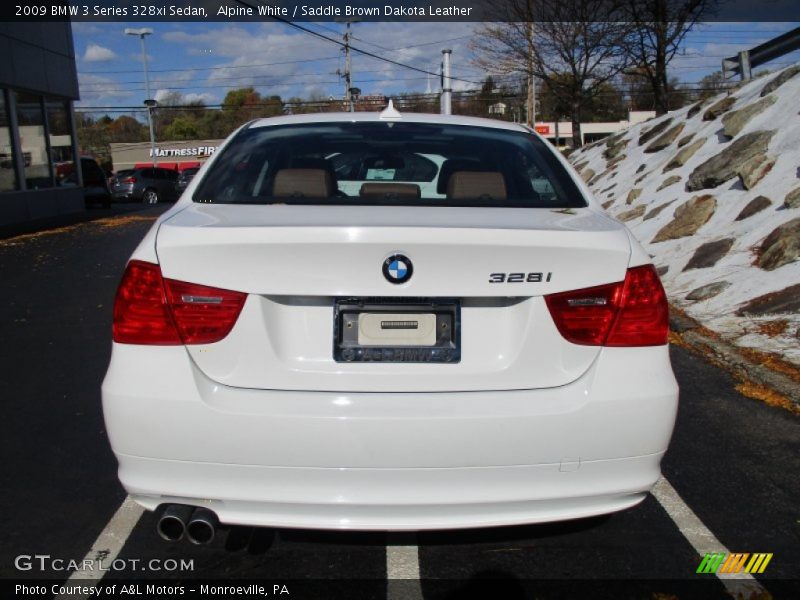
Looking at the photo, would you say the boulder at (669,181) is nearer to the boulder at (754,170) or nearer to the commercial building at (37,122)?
the boulder at (754,170)

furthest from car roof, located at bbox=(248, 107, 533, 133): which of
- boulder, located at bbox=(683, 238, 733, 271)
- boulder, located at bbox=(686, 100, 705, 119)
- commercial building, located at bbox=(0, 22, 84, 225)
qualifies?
commercial building, located at bbox=(0, 22, 84, 225)

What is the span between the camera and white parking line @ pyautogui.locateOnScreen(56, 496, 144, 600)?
8.51ft

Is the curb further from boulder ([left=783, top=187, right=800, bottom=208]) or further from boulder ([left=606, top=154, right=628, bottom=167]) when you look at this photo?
boulder ([left=606, top=154, right=628, bottom=167])

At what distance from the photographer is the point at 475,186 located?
2.94m

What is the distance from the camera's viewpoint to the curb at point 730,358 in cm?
443

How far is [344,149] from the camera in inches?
139

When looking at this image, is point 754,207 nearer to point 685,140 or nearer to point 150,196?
point 685,140

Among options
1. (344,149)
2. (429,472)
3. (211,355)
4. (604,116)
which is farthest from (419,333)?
(604,116)

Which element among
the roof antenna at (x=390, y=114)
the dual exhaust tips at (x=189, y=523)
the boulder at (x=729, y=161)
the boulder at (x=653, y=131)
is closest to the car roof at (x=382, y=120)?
the roof antenna at (x=390, y=114)

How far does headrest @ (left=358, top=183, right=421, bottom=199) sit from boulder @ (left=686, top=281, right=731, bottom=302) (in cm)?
434

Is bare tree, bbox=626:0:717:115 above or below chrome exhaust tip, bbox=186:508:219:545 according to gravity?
above

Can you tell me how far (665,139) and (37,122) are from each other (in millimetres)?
17206

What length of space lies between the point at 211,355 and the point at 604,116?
79.6 metres

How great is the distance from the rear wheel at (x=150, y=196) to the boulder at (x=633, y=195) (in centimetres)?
2596
